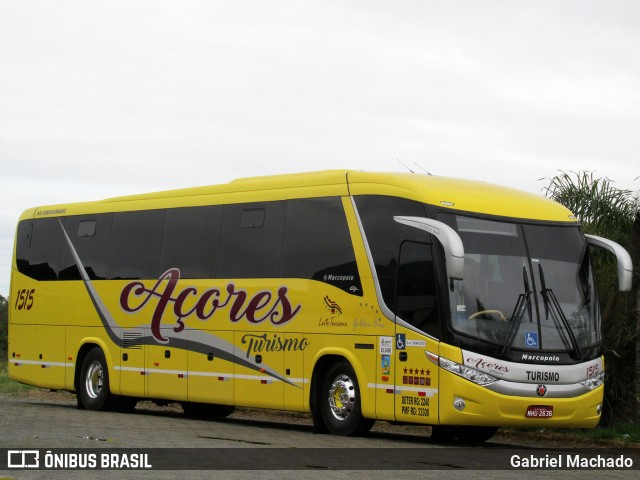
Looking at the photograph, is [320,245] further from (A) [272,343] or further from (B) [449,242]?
(B) [449,242]

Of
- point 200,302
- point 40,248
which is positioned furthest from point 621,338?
point 40,248

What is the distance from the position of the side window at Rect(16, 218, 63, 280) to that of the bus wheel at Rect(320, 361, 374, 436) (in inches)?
336

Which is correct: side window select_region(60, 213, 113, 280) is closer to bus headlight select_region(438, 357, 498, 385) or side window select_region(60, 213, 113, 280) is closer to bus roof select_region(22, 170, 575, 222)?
bus roof select_region(22, 170, 575, 222)

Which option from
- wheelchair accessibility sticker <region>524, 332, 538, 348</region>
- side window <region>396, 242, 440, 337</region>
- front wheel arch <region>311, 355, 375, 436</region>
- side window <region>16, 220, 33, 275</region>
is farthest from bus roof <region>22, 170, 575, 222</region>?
side window <region>16, 220, 33, 275</region>

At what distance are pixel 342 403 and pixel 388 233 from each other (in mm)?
2553

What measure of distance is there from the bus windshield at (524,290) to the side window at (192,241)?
17.7 ft

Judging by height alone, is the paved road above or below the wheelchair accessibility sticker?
below

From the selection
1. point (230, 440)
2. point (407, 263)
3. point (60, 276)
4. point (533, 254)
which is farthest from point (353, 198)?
point (60, 276)

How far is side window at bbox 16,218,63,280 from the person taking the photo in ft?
85.1

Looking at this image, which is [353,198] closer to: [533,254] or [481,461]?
[533,254]

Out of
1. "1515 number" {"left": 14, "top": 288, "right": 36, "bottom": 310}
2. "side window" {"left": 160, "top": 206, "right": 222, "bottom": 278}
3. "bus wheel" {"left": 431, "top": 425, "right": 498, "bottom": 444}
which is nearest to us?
"bus wheel" {"left": 431, "top": 425, "right": 498, "bottom": 444}

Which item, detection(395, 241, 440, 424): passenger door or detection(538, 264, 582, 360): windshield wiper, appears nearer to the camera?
detection(395, 241, 440, 424): passenger door

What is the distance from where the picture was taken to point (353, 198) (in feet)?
62.0

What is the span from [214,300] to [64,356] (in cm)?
506
